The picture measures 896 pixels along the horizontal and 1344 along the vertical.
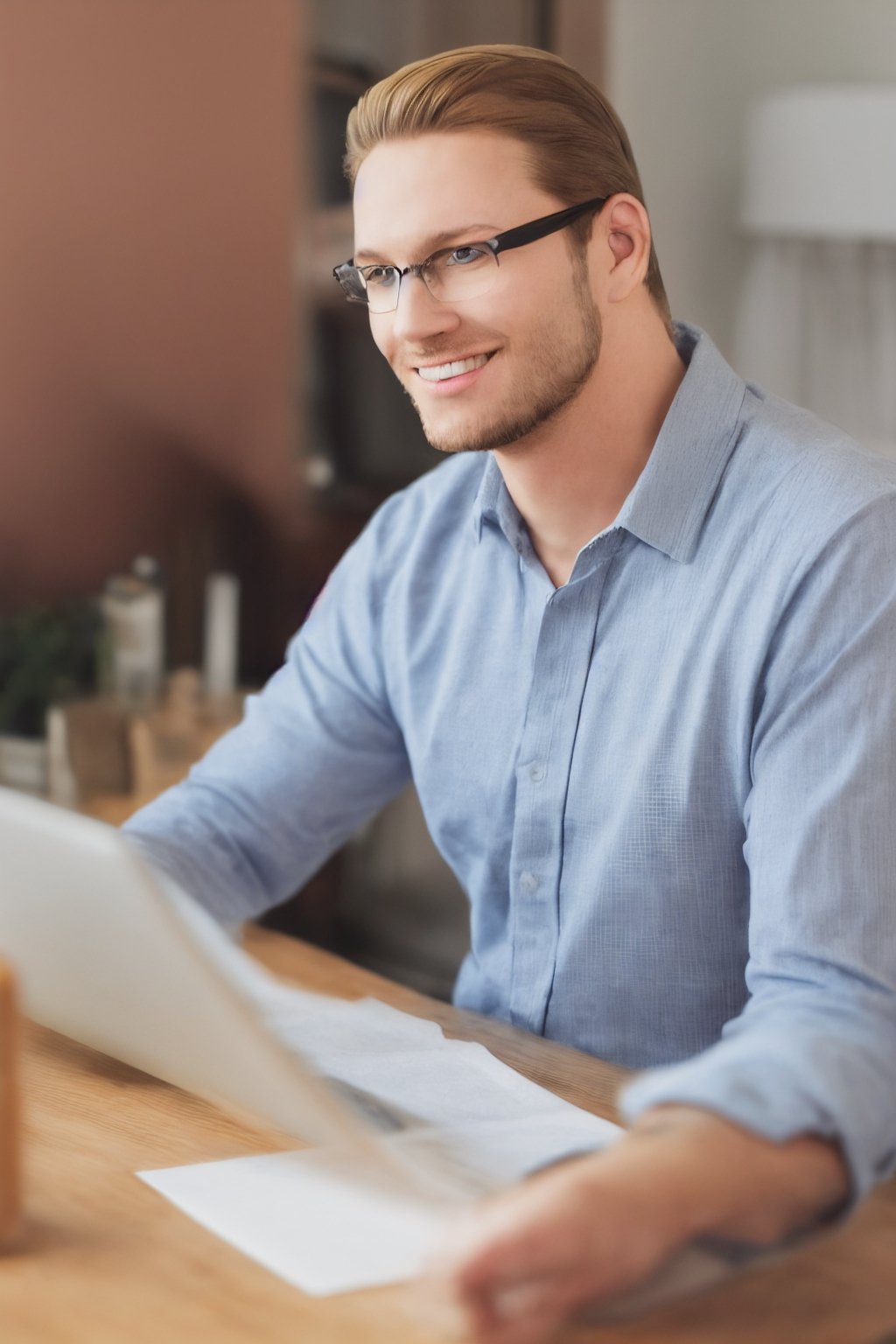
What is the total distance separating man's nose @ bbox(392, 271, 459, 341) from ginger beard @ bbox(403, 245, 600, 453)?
0.06 feet

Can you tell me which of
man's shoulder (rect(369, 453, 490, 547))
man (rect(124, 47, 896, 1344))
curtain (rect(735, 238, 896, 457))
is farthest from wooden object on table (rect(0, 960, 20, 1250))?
curtain (rect(735, 238, 896, 457))

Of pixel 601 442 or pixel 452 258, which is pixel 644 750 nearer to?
pixel 601 442

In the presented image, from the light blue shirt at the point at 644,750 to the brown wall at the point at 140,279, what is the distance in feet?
5.68

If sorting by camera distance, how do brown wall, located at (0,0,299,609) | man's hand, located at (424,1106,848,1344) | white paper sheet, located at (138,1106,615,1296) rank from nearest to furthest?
man's hand, located at (424,1106,848,1344), white paper sheet, located at (138,1106,615,1296), brown wall, located at (0,0,299,609)

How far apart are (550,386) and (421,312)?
→ 13cm

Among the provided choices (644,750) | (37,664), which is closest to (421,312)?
(644,750)

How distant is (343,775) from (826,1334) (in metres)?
0.87

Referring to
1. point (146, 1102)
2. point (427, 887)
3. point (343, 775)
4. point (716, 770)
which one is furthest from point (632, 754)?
point (427, 887)

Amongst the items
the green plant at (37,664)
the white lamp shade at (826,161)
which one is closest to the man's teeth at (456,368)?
the green plant at (37,664)

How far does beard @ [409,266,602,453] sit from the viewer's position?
1366 millimetres

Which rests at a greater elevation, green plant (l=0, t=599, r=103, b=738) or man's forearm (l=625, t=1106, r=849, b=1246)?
man's forearm (l=625, t=1106, r=849, b=1246)

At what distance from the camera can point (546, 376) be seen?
4.49ft

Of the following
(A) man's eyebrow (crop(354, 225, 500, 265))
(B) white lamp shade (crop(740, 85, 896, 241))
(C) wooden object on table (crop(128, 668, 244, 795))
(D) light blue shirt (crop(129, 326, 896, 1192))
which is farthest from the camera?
(B) white lamp shade (crop(740, 85, 896, 241))

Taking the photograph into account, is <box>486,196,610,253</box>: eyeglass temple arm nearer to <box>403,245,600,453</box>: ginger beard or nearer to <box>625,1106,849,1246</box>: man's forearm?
<box>403,245,600,453</box>: ginger beard
